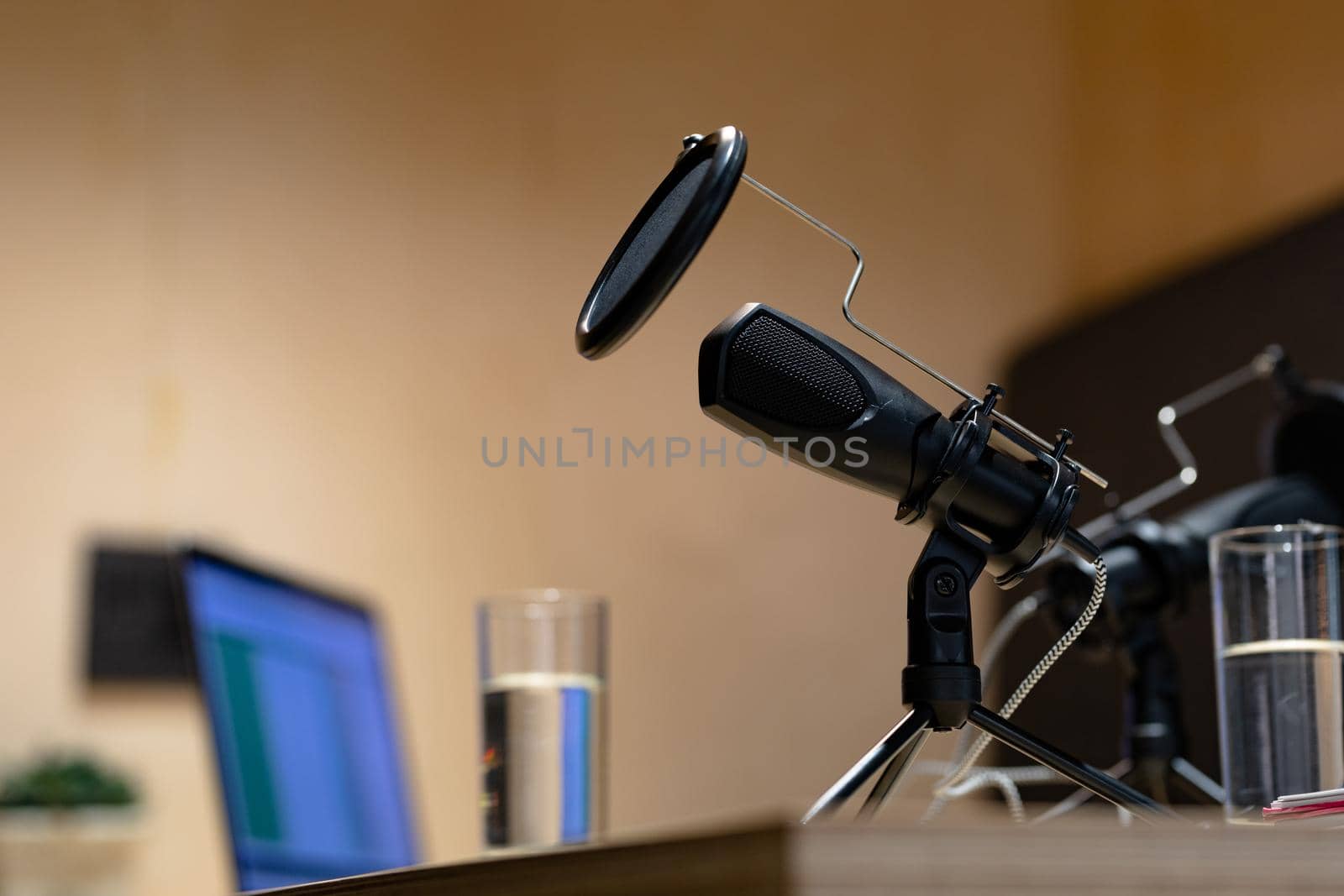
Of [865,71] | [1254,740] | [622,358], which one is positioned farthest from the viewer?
[865,71]

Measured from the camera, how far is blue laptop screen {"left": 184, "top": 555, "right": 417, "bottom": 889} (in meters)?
1.07

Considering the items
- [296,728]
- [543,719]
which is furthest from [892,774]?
[296,728]

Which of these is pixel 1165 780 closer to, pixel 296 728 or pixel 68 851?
pixel 296 728

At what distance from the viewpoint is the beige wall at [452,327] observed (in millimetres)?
1844

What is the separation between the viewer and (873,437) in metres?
0.61

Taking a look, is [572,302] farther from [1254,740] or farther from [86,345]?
[1254,740]

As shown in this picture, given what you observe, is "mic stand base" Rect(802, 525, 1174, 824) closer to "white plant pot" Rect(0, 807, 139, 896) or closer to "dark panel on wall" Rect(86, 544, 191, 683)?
"white plant pot" Rect(0, 807, 139, 896)

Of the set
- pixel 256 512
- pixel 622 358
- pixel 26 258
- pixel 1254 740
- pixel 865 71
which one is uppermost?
pixel 865 71

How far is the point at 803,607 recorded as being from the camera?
204 centimetres

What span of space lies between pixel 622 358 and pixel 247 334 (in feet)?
1.64

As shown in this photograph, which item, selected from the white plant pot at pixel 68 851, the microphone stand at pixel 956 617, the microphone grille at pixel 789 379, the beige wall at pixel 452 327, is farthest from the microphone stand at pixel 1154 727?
the white plant pot at pixel 68 851

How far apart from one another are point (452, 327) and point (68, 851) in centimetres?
81

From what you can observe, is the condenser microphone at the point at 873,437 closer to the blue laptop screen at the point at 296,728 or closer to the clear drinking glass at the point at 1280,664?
the clear drinking glass at the point at 1280,664

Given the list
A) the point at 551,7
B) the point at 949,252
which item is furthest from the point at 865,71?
the point at 551,7
